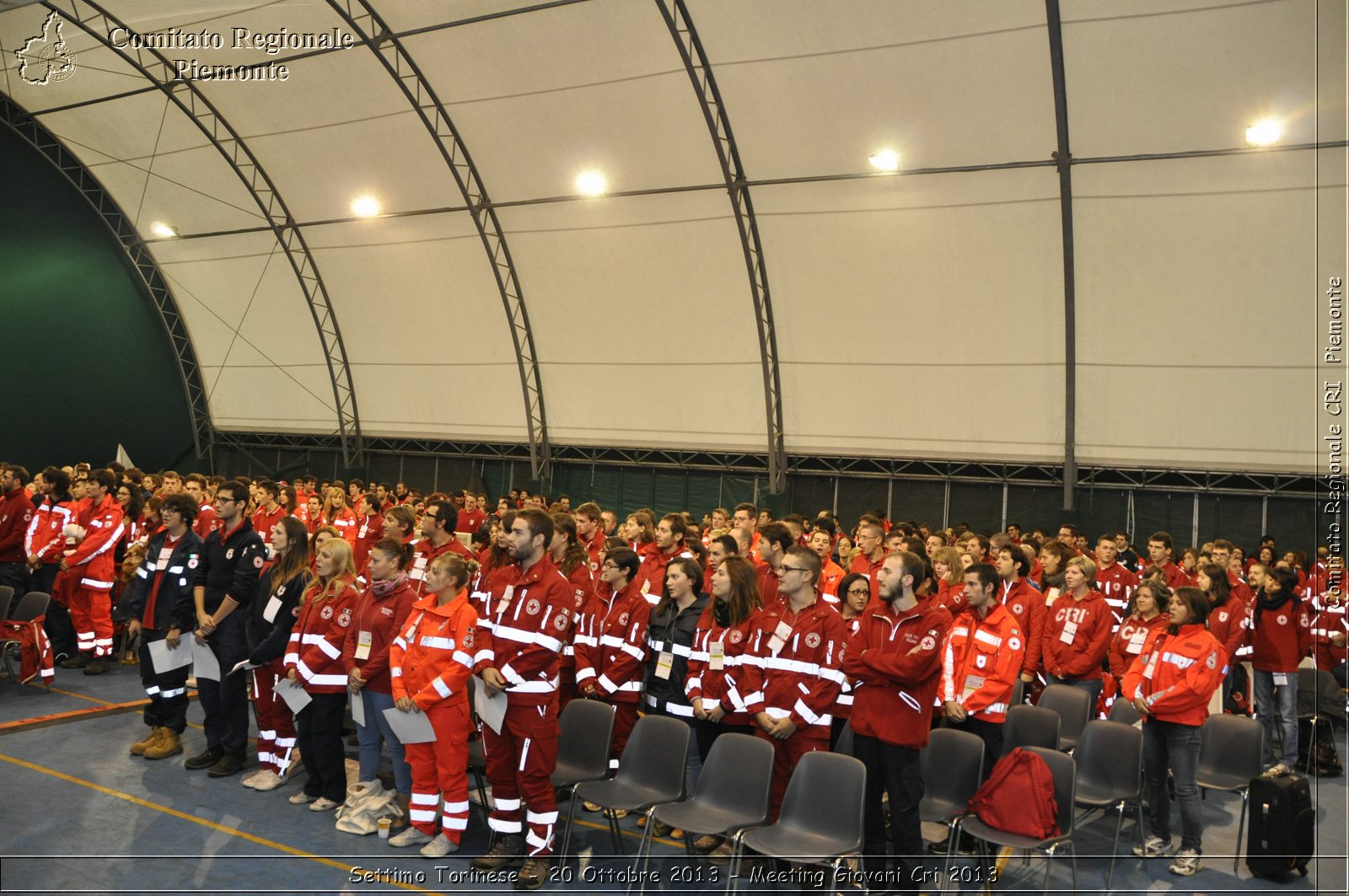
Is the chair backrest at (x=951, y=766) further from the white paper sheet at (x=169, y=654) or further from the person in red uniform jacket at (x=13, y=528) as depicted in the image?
the person in red uniform jacket at (x=13, y=528)

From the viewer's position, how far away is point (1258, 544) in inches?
611

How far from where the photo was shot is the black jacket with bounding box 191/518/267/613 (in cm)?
704

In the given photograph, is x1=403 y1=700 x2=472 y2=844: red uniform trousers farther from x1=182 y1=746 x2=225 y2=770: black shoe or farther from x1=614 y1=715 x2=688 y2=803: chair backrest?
x1=182 y1=746 x2=225 y2=770: black shoe

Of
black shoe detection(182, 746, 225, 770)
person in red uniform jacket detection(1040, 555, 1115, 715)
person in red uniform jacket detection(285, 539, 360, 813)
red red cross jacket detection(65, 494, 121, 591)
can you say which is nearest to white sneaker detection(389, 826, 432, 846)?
person in red uniform jacket detection(285, 539, 360, 813)

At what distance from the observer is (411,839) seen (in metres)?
5.88

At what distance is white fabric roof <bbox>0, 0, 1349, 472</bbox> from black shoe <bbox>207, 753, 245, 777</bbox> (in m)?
11.2

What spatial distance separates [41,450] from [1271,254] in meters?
23.9

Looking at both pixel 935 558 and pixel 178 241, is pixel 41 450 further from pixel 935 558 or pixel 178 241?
pixel 935 558

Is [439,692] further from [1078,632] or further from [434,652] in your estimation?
[1078,632]

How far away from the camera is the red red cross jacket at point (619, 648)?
6594 millimetres

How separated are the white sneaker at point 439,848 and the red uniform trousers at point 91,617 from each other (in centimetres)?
604

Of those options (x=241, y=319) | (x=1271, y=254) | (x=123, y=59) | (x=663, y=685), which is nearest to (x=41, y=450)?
(x=241, y=319)

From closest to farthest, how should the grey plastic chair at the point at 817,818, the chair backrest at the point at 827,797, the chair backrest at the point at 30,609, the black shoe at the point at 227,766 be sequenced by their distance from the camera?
the grey plastic chair at the point at 817,818 < the chair backrest at the point at 827,797 < the black shoe at the point at 227,766 < the chair backrest at the point at 30,609

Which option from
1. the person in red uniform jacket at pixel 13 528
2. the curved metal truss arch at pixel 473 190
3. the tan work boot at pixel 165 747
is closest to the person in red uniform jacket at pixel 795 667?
the tan work boot at pixel 165 747
